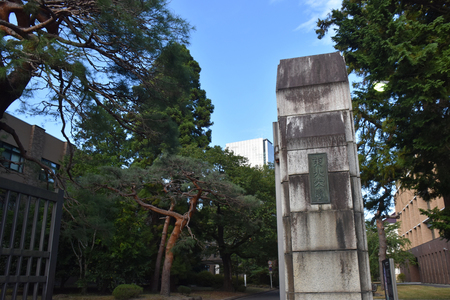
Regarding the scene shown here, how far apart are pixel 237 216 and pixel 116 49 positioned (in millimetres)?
17889

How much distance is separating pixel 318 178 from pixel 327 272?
1.40 meters

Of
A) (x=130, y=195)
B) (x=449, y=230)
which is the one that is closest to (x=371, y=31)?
(x=449, y=230)

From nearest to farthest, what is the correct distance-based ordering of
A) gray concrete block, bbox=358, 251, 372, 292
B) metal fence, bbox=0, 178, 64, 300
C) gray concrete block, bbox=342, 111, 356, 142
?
metal fence, bbox=0, 178, 64, 300, gray concrete block, bbox=358, 251, 372, 292, gray concrete block, bbox=342, 111, 356, 142

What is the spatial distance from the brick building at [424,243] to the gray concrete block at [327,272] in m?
30.5

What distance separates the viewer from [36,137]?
25906 mm

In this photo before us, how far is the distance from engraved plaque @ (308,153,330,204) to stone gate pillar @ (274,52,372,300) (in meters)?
0.01

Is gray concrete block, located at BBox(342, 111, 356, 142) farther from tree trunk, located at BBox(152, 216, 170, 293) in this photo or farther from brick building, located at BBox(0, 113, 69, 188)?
brick building, located at BBox(0, 113, 69, 188)

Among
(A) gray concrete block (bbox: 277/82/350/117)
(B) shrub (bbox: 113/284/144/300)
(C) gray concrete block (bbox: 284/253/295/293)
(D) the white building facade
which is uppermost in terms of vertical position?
(D) the white building facade

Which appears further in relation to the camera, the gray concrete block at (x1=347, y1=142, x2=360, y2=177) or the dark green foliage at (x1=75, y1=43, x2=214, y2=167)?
the dark green foliage at (x1=75, y1=43, x2=214, y2=167)

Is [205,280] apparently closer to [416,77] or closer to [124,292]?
[124,292]

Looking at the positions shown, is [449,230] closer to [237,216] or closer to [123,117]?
[123,117]

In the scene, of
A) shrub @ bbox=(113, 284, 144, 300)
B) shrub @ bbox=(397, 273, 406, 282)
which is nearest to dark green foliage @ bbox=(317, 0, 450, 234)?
shrub @ bbox=(113, 284, 144, 300)

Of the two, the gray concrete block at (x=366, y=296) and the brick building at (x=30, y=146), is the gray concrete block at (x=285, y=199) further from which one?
the brick building at (x=30, y=146)

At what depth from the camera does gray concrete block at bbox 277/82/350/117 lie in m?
6.20
